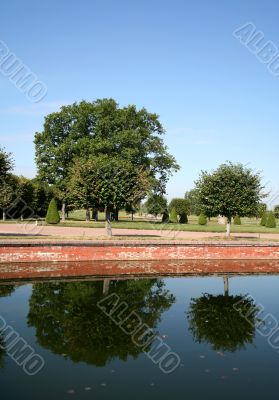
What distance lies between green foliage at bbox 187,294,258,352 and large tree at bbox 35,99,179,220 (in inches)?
1243

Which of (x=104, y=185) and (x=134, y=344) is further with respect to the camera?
(x=104, y=185)

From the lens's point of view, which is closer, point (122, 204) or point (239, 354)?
point (239, 354)

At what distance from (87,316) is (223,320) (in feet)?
12.0

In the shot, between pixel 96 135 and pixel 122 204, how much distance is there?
2203 centimetres

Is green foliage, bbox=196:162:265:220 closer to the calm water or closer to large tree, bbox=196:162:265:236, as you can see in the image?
large tree, bbox=196:162:265:236

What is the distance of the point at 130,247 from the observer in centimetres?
1830

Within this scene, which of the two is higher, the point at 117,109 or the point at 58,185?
the point at 117,109

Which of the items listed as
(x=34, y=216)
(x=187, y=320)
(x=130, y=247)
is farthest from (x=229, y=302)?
(x=34, y=216)

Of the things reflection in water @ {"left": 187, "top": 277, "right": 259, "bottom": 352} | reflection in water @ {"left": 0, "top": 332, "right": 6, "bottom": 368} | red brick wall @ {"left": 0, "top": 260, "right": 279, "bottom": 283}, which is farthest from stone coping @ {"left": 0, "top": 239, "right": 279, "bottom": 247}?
reflection in water @ {"left": 0, "top": 332, "right": 6, "bottom": 368}

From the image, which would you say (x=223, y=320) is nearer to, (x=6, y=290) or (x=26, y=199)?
(x=6, y=290)

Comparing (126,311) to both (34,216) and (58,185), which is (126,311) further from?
(34,216)

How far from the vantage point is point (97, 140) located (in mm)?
43750

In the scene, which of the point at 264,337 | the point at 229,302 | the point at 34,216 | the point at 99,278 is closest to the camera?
the point at 264,337

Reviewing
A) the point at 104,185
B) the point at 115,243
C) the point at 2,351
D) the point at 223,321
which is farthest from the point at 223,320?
the point at 104,185
